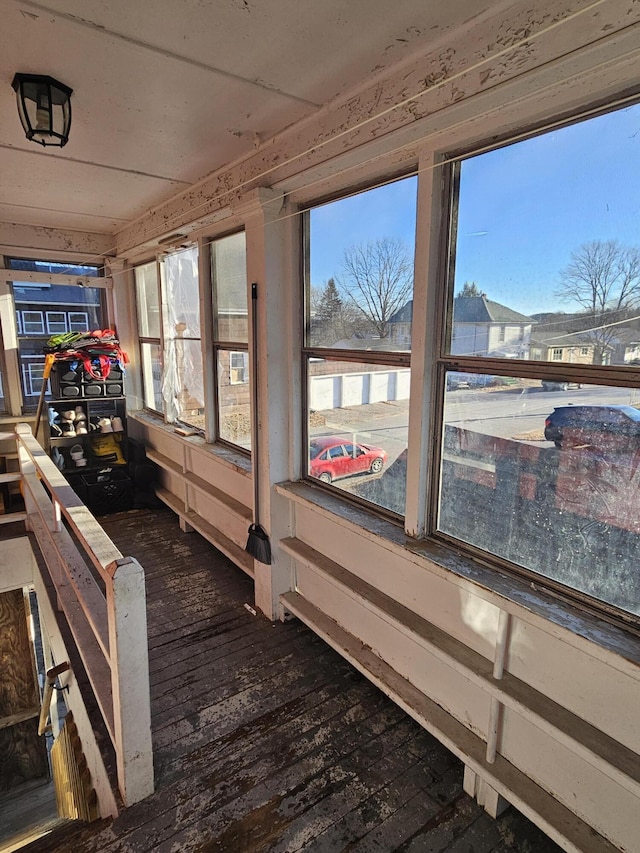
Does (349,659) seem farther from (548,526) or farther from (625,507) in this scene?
(625,507)

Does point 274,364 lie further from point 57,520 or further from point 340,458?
point 57,520

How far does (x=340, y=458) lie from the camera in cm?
240

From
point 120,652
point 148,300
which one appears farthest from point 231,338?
point 120,652

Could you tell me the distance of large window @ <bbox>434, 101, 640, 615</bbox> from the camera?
128 centimetres

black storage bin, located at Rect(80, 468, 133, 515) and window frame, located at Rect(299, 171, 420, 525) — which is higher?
window frame, located at Rect(299, 171, 420, 525)

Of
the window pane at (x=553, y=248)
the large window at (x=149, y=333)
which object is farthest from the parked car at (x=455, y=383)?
the large window at (x=149, y=333)

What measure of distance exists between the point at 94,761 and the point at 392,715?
4.21ft

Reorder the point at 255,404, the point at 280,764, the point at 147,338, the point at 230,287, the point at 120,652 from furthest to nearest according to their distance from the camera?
the point at 147,338 < the point at 230,287 < the point at 255,404 < the point at 280,764 < the point at 120,652

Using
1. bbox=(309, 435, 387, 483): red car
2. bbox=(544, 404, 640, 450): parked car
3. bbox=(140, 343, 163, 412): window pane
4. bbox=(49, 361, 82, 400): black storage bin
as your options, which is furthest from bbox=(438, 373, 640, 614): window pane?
bbox=(49, 361, 82, 400): black storage bin

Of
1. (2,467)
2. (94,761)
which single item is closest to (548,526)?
(94,761)

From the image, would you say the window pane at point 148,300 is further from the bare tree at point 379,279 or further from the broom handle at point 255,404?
the bare tree at point 379,279

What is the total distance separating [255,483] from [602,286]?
6.45 ft

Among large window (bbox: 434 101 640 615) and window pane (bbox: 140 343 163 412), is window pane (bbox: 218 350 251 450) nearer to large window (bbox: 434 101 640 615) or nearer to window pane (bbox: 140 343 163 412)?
window pane (bbox: 140 343 163 412)

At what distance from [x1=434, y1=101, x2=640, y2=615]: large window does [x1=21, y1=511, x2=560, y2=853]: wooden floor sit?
3.00ft
